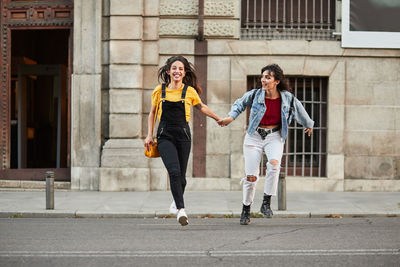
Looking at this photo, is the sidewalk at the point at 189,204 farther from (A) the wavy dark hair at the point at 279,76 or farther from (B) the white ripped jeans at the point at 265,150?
(A) the wavy dark hair at the point at 279,76

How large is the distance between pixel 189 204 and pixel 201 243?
4185 mm

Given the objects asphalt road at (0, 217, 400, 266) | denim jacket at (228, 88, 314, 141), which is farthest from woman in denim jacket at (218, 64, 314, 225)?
asphalt road at (0, 217, 400, 266)

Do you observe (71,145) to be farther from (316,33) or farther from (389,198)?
(389,198)

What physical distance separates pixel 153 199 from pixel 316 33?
5145 mm

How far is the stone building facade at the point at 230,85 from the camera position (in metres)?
13.1

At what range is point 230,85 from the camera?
13.1 metres

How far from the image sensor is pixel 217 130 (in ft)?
43.1

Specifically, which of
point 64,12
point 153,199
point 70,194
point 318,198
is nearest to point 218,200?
point 153,199

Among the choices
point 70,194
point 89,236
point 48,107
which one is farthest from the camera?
point 48,107

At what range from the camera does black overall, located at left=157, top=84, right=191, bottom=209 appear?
698cm

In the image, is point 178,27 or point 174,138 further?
point 178,27

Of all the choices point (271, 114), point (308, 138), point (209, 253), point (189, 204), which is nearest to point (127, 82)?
point (189, 204)

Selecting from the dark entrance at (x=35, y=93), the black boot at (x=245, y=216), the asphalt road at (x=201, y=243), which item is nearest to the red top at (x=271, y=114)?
the black boot at (x=245, y=216)

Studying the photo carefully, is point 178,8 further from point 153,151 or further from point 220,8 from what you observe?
point 153,151
